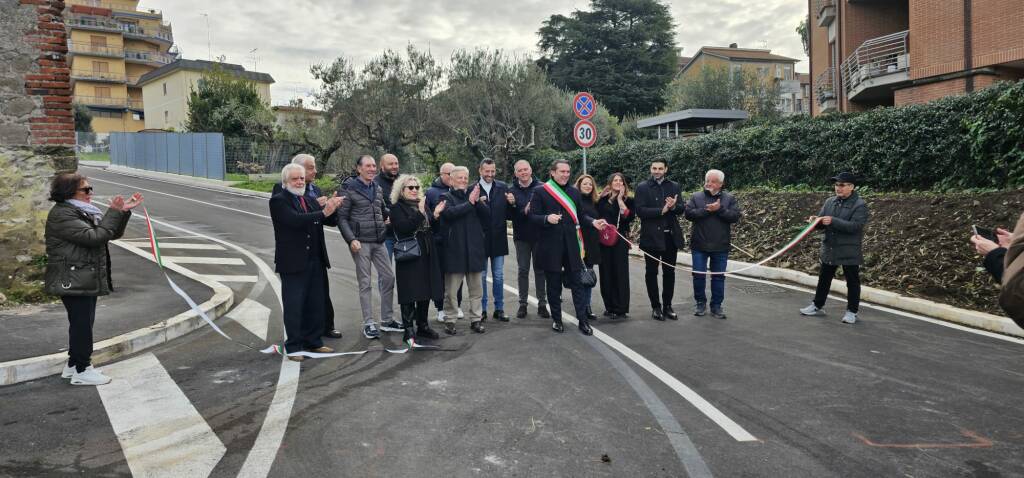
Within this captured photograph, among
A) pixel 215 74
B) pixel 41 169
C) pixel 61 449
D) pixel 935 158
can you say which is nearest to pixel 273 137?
A: pixel 215 74

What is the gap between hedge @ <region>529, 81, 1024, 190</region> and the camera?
10.8 meters

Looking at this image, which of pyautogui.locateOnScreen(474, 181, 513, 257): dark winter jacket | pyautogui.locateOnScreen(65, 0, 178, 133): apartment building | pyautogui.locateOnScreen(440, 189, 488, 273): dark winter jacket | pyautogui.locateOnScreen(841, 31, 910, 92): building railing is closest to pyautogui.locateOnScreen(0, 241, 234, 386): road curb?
pyautogui.locateOnScreen(440, 189, 488, 273): dark winter jacket

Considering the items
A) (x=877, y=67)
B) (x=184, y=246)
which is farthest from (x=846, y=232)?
(x=877, y=67)

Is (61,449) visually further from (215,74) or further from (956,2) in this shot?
(215,74)

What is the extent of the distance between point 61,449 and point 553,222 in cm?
485

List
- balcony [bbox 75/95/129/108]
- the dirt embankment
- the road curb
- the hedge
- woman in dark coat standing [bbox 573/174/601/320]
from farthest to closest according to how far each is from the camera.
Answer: balcony [bbox 75/95/129/108] → the hedge → the dirt embankment → woman in dark coat standing [bbox 573/174/601/320] → the road curb

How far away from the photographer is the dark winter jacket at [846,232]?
7.95 meters

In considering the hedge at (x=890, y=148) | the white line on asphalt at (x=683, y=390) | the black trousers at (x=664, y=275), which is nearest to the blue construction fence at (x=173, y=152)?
the hedge at (x=890, y=148)

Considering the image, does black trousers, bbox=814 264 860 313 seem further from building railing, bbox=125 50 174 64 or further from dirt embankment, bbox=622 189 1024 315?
building railing, bbox=125 50 174 64

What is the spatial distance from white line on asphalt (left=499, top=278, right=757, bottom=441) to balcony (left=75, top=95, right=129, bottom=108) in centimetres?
8582

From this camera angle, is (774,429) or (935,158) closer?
(774,429)

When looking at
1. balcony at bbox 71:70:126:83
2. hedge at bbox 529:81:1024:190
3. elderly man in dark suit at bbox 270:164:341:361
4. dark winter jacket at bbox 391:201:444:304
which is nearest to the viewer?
elderly man in dark suit at bbox 270:164:341:361

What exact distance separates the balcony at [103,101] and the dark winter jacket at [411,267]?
84.3 metres

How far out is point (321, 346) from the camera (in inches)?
266
